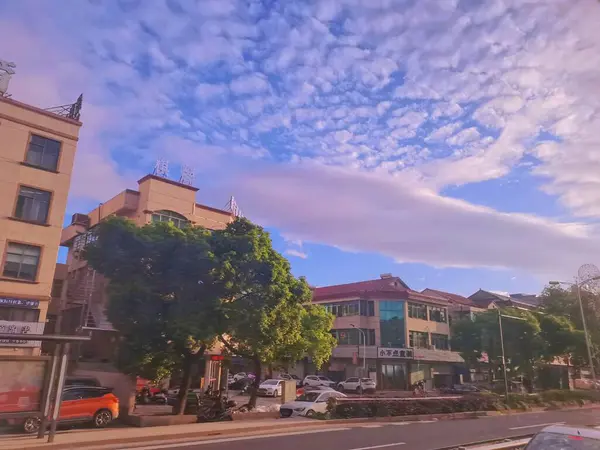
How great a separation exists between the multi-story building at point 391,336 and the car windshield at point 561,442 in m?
46.7

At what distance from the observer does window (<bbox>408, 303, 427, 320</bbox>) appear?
185 ft

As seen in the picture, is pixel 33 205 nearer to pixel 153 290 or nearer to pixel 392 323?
pixel 153 290

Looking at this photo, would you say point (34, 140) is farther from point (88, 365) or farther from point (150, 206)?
point (88, 365)

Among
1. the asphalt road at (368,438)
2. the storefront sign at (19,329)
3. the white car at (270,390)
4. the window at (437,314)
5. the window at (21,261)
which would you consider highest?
the window at (437,314)

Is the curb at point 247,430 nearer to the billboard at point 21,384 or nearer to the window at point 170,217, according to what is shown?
the billboard at point 21,384

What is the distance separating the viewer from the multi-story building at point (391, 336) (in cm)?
5400

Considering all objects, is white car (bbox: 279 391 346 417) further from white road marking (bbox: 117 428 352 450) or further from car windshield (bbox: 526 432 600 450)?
car windshield (bbox: 526 432 600 450)

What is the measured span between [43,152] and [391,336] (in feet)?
131

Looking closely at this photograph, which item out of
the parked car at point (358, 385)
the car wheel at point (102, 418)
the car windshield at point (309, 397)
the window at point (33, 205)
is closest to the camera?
the car wheel at point (102, 418)

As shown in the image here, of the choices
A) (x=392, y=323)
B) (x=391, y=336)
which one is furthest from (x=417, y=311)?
(x=391, y=336)

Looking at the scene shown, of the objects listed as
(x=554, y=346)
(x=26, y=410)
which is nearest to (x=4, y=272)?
(x=26, y=410)

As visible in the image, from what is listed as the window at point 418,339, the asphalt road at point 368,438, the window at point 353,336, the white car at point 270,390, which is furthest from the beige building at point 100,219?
the window at point 418,339

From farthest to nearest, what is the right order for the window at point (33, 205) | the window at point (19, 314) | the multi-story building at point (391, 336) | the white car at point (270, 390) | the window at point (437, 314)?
the window at point (437, 314)
the multi-story building at point (391, 336)
the white car at point (270, 390)
the window at point (33, 205)
the window at point (19, 314)

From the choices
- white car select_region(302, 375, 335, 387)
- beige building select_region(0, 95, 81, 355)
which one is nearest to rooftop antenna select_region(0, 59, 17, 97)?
beige building select_region(0, 95, 81, 355)
